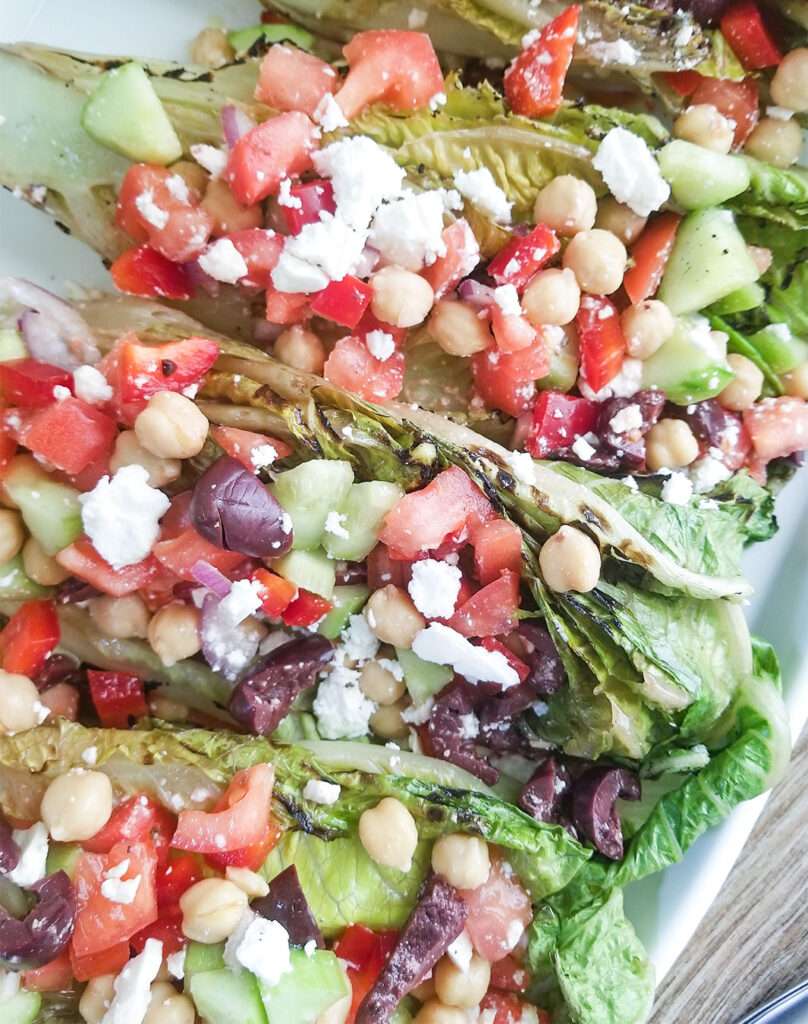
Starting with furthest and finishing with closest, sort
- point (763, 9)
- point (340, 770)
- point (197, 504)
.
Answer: point (763, 9) → point (340, 770) → point (197, 504)

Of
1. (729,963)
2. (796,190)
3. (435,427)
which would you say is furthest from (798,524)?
(729,963)

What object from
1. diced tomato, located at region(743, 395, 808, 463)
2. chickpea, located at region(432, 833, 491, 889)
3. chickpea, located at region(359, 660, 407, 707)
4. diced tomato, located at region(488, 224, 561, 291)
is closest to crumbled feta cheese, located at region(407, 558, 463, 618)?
chickpea, located at region(359, 660, 407, 707)

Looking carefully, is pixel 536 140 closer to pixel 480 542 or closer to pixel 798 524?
pixel 480 542

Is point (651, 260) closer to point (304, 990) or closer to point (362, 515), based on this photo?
point (362, 515)

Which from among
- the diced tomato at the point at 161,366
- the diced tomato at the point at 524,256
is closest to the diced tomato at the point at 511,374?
the diced tomato at the point at 524,256

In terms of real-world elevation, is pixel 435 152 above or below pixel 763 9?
below
